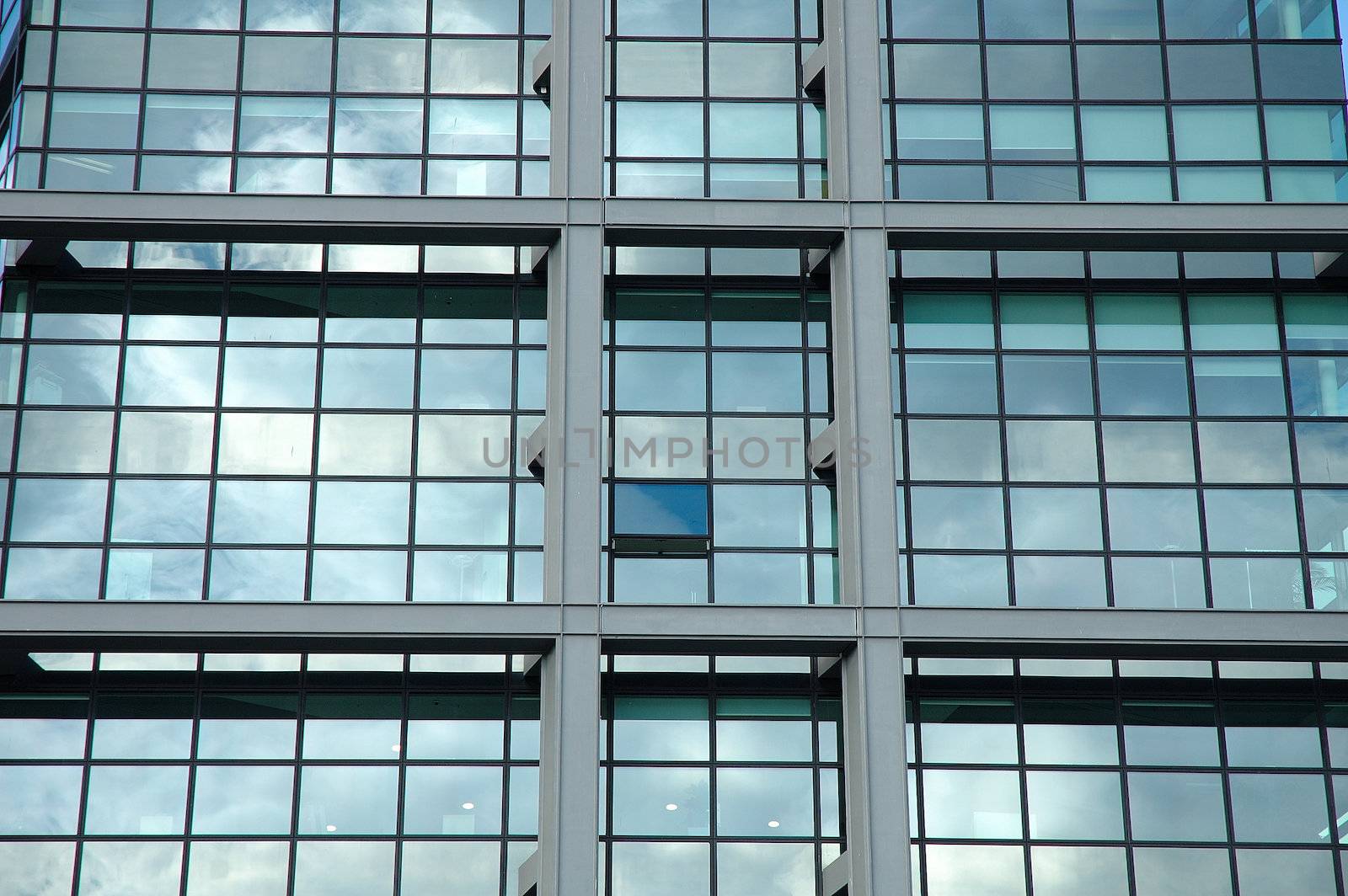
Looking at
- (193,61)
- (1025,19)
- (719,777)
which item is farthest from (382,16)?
(719,777)

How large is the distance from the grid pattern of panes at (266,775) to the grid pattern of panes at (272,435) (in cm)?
155

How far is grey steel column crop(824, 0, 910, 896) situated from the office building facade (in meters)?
0.09

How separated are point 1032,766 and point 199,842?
580 inches

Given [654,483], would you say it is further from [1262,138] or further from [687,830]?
[1262,138]

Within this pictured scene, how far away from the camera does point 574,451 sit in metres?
28.5

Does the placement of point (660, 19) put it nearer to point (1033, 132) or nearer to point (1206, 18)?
point (1033, 132)

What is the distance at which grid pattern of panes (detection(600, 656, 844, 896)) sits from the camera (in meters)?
27.9

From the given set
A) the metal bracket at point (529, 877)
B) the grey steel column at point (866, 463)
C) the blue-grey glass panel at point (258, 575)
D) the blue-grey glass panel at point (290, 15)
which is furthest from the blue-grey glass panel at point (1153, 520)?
the blue-grey glass panel at point (290, 15)

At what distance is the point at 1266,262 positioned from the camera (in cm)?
3139

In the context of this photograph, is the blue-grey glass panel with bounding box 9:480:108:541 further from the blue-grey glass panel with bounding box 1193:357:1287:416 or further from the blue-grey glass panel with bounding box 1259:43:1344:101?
the blue-grey glass panel with bounding box 1259:43:1344:101

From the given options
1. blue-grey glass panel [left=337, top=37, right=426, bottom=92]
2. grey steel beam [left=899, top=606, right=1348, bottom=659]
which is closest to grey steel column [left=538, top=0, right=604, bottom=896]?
blue-grey glass panel [left=337, top=37, right=426, bottom=92]

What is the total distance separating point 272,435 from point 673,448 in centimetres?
751

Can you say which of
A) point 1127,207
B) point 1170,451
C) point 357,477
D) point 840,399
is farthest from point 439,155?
point 1170,451

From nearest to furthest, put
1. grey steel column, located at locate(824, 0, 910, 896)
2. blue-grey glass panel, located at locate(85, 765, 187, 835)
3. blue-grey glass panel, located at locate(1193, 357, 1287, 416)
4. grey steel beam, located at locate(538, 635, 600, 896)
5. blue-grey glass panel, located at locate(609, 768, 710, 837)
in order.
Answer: grey steel beam, located at locate(538, 635, 600, 896) < grey steel column, located at locate(824, 0, 910, 896) < blue-grey glass panel, located at locate(85, 765, 187, 835) < blue-grey glass panel, located at locate(609, 768, 710, 837) < blue-grey glass panel, located at locate(1193, 357, 1287, 416)
